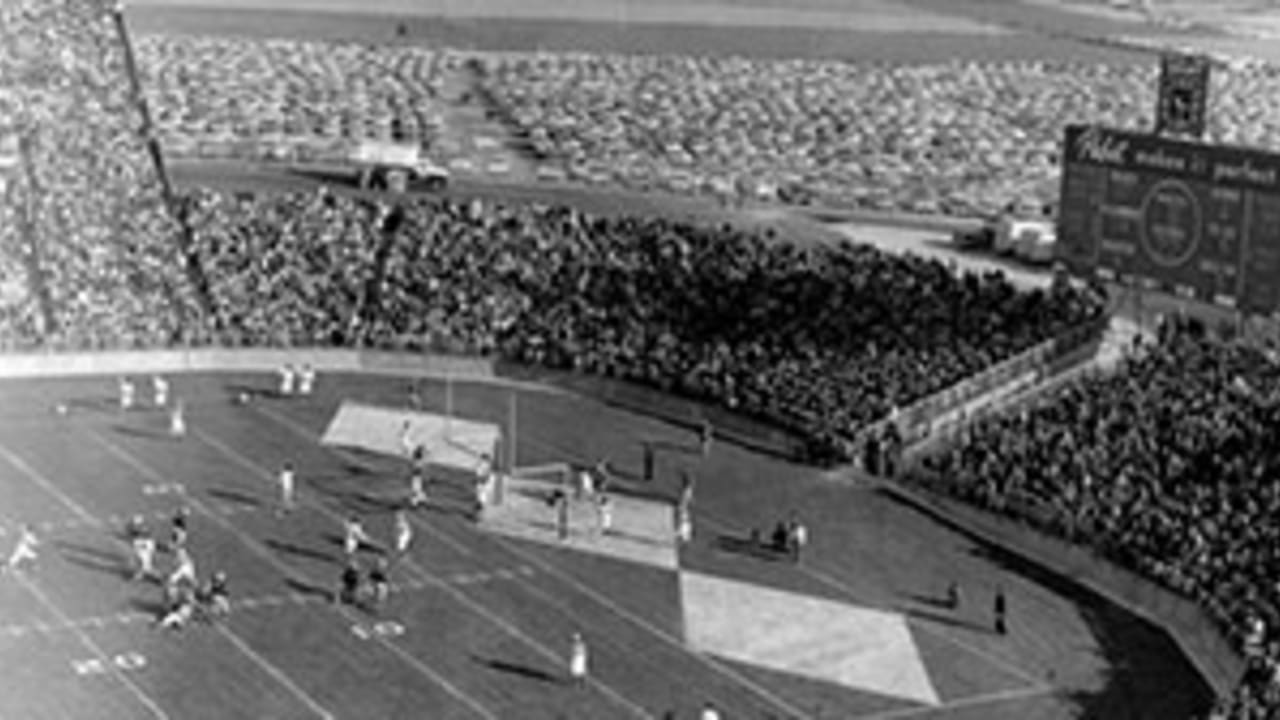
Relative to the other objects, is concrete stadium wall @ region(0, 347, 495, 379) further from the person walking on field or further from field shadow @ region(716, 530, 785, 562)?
the person walking on field

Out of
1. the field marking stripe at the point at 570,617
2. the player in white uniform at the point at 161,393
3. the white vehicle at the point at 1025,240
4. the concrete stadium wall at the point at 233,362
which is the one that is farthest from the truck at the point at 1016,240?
the field marking stripe at the point at 570,617

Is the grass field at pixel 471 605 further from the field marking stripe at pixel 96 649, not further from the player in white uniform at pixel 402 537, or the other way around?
the player in white uniform at pixel 402 537

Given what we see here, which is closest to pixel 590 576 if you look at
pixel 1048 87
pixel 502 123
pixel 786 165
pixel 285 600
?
pixel 285 600

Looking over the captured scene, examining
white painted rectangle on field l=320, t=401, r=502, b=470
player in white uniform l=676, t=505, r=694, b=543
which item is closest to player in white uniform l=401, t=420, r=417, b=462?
white painted rectangle on field l=320, t=401, r=502, b=470

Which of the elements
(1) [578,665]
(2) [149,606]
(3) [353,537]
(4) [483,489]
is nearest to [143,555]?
(2) [149,606]

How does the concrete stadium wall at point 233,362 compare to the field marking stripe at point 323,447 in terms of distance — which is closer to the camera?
Result: the field marking stripe at point 323,447

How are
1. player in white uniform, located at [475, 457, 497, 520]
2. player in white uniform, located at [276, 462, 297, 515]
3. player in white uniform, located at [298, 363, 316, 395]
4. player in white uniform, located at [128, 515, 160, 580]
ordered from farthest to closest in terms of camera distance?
player in white uniform, located at [298, 363, 316, 395]
player in white uniform, located at [475, 457, 497, 520]
player in white uniform, located at [276, 462, 297, 515]
player in white uniform, located at [128, 515, 160, 580]
